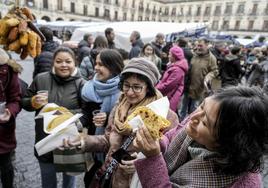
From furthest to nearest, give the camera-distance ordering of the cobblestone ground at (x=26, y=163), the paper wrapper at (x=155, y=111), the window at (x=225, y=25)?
the window at (x=225, y=25) < the cobblestone ground at (x=26, y=163) < the paper wrapper at (x=155, y=111)

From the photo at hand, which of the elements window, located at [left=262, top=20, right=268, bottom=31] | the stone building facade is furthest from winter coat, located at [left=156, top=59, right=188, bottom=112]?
window, located at [left=262, top=20, right=268, bottom=31]

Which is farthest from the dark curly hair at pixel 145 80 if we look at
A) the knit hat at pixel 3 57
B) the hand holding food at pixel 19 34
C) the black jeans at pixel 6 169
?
the black jeans at pixel 6 169

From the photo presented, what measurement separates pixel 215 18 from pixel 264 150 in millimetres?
60973

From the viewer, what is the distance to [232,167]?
96 centimetres

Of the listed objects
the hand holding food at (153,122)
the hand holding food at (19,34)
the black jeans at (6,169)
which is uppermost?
the hand holding food at (19,34)

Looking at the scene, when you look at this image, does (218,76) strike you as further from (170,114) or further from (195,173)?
(195,173)

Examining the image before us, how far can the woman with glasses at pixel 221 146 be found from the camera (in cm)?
91

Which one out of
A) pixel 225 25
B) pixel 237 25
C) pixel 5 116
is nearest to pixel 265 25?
pixel 237 25

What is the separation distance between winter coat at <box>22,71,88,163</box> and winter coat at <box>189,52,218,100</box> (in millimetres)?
3606

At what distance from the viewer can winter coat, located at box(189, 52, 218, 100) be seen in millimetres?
5355

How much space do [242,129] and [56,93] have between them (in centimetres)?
185

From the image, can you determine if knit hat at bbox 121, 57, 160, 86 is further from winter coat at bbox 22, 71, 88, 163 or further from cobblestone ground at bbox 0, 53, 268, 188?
cobblestone ground at bbox 0, 53, 268, 188

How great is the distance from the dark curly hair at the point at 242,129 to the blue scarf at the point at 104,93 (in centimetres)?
145

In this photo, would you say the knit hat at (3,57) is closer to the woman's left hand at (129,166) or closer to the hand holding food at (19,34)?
the hand holding food at (19,34)
